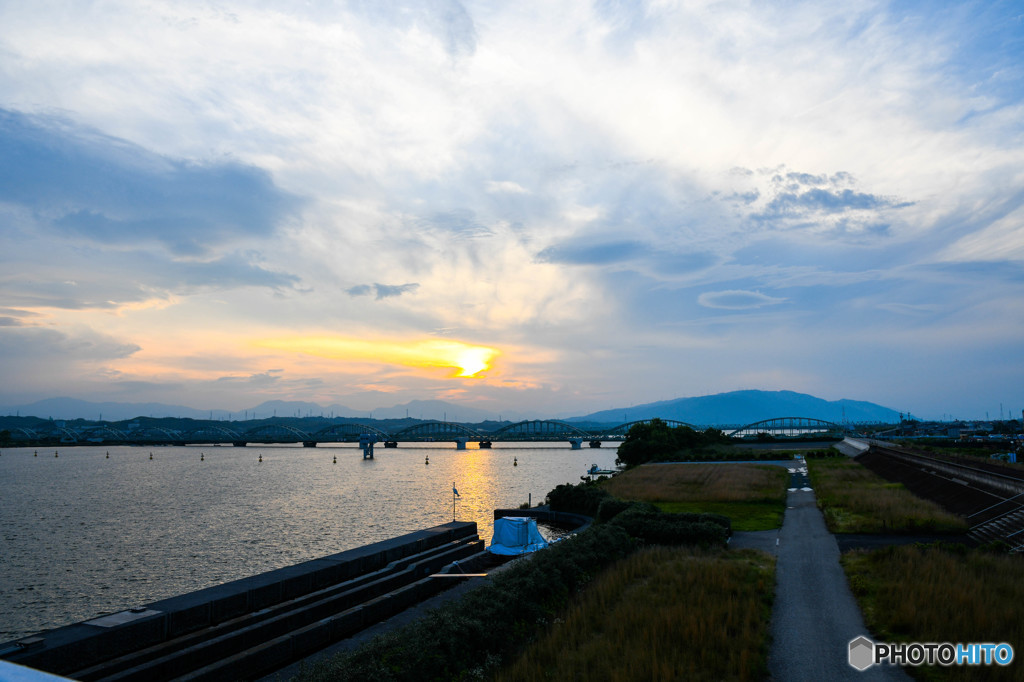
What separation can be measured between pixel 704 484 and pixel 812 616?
48.4 metres

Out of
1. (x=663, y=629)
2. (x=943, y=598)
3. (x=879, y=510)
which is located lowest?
(x=879, y=510)

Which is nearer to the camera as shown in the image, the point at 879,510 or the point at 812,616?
the point at 812,616

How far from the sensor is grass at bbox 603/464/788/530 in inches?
1779

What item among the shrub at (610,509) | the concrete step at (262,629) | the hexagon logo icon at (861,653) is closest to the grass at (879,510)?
the shrub at (610,509)

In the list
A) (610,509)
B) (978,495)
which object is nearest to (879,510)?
(978,495)

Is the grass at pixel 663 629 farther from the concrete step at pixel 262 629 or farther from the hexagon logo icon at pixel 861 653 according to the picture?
the concrete step at pixel 262 629

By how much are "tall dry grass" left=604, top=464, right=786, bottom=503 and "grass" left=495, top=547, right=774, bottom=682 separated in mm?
30489

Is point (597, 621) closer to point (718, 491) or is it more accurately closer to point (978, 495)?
point (978, 495)

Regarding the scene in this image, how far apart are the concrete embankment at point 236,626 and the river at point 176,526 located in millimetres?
10033

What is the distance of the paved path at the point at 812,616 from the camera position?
51.4 feet

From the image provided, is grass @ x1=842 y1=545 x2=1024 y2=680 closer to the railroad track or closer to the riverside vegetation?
the riverside vegetation

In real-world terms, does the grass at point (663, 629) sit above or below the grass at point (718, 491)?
above

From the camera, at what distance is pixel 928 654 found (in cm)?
1642

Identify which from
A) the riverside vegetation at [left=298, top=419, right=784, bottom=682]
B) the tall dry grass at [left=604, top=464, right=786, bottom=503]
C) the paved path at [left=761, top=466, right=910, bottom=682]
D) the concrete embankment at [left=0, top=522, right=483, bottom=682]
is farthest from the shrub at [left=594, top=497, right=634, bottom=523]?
the concrete embankment at [left=0, top=522, right=483, bottom=682]
